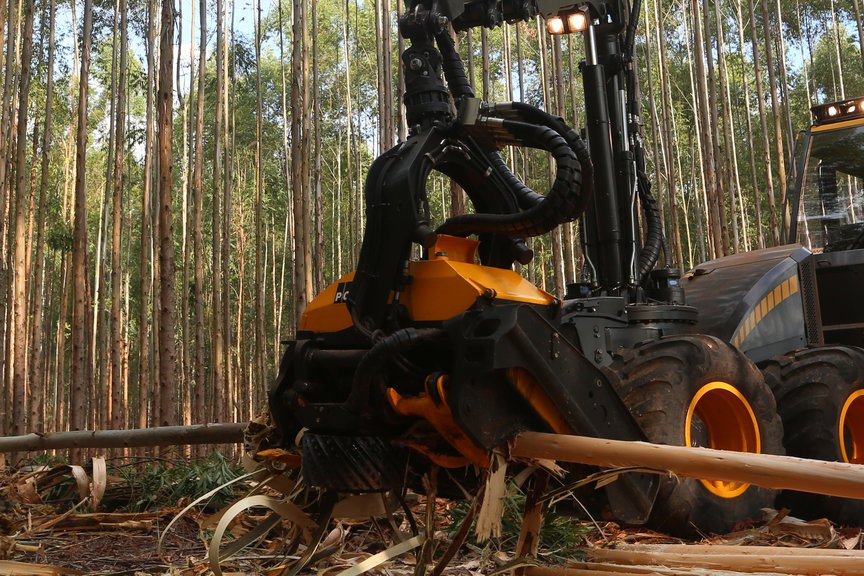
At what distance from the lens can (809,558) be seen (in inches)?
94.0

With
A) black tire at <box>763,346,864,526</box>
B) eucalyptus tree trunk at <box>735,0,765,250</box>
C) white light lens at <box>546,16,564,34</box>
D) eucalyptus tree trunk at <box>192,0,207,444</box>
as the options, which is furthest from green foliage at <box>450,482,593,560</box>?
eucalyptus tree trunk at <box>735,0,765,250</box>

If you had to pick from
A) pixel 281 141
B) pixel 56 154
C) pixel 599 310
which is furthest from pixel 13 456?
pixel 281 141

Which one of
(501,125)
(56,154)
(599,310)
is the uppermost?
(56,154)

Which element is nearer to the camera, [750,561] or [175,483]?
[750,561]

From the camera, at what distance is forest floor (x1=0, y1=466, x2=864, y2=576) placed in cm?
304

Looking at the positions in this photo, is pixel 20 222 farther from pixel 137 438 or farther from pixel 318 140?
pixel 137 438

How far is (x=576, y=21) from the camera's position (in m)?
4.44

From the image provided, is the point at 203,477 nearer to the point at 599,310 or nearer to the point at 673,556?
the point at 599,310

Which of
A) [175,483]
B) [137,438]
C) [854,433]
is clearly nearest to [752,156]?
[854,433]

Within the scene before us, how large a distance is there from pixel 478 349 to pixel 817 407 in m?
2.23

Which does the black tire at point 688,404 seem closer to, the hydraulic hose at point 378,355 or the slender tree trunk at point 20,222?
the hydraulic hose at point 378,355

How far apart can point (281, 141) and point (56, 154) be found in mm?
7590

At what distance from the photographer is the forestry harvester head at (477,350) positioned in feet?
9.39

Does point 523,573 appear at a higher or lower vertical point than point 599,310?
lower
